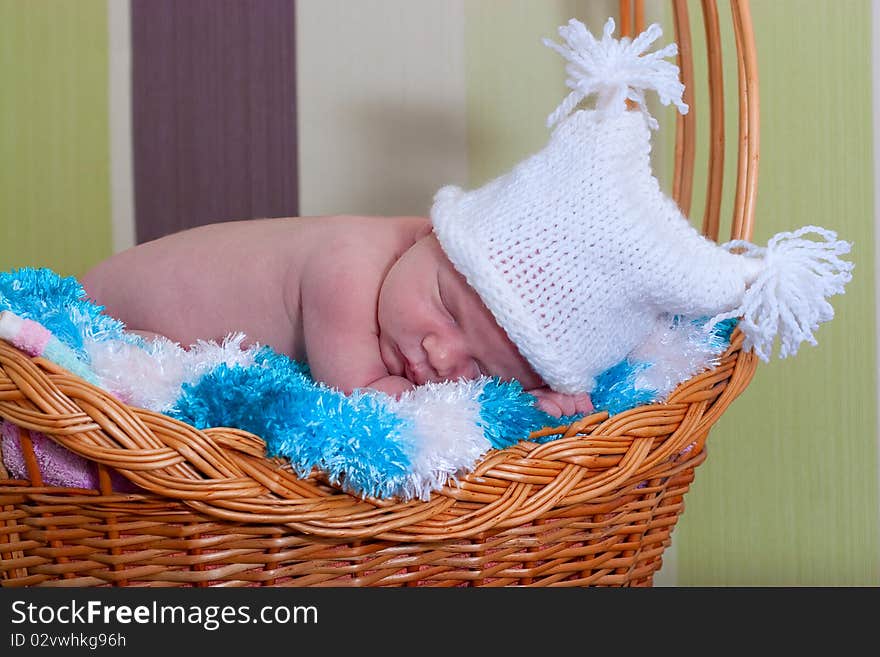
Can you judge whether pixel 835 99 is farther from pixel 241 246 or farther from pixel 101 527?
pixel 101 527

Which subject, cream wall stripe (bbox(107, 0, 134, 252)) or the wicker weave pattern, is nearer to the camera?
the wicker weave pattern

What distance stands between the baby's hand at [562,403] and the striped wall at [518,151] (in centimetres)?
74

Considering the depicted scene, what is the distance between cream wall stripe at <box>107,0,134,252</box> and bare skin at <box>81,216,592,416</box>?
Result: 755 millimetres

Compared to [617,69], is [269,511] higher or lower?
lower

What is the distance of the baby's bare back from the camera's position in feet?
3.76

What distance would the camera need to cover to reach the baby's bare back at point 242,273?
115 cm

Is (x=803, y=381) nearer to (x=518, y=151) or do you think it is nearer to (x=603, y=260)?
(x=518, y=151)

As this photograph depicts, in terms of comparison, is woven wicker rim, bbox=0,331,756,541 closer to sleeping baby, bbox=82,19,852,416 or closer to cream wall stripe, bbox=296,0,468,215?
sleeping baby, bbox=82,19,852,416

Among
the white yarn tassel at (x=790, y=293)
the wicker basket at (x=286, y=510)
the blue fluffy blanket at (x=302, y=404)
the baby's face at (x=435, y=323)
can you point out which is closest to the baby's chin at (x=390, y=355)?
the baby's face at (x=435, y=323)

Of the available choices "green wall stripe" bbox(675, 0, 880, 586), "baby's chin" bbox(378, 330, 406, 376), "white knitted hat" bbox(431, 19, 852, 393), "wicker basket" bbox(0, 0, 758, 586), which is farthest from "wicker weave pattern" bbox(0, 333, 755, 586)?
"green wall stripe" bbox(675, 0, 880, 586)

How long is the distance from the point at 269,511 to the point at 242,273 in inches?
17.5

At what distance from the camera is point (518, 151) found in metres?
1.85

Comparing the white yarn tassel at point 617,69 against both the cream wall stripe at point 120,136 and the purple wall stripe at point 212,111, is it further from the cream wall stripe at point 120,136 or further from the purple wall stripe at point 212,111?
the cream wall stripe at point 120,136

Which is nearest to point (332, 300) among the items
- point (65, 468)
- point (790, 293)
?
point (65, 468)
